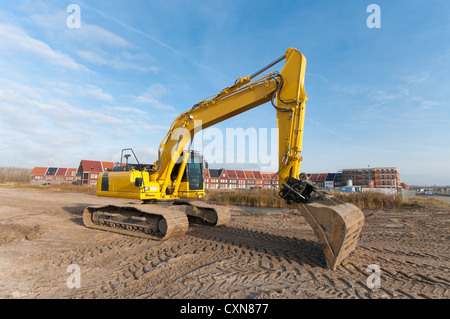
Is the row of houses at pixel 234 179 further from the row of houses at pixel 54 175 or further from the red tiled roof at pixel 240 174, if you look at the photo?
the row of houses at pixel 54 175

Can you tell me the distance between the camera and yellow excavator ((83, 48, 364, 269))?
484cm

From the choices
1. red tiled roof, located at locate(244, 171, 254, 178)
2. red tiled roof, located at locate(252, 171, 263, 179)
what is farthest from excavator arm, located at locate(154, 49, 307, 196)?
red tiled roof, located at locate(252, 171, 263, 179)

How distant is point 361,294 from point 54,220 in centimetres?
1187

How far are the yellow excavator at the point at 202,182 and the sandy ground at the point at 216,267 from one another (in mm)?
578

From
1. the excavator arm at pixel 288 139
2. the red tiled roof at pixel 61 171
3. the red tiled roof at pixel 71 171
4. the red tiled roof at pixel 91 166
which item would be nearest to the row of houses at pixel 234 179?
the red tiled roof at pixel 91 166

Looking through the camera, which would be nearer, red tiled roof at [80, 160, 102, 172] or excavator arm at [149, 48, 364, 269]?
excavator arm at [149, 48, 364, 269]

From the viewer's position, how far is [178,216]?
743 cm

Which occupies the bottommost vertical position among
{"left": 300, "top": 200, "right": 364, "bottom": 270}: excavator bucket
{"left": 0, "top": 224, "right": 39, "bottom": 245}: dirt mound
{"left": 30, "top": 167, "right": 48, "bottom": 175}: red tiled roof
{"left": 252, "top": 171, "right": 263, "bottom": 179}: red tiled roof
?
{"left": 0, "top": 224, "right": 39, "bottom": 245}: dirt mound

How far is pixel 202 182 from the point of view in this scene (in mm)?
9367

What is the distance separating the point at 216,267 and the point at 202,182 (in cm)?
Result: 474

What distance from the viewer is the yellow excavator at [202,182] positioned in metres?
4.84

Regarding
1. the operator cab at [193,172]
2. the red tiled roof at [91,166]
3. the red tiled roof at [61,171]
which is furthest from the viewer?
the red tiled roof at [61,171]

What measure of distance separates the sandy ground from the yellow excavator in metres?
0.58

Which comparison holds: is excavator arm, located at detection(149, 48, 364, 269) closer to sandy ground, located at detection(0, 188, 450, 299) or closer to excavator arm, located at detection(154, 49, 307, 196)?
excavator arm, located at detection(154, 49, 307, 196)
